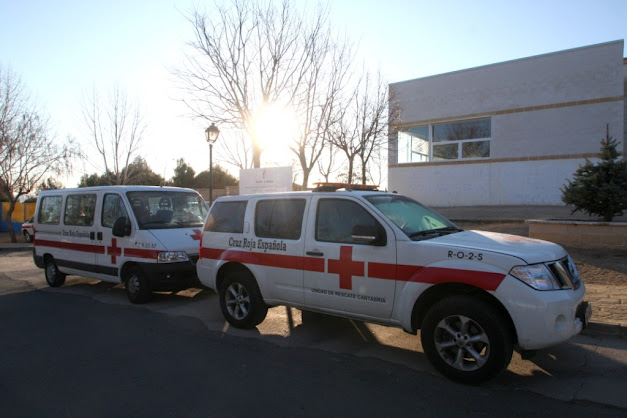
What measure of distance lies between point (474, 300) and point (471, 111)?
58.4ft

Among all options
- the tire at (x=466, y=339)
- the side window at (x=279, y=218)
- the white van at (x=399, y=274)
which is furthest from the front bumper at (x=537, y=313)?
the side window at (x=279, y=218)

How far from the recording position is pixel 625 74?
1833 cm

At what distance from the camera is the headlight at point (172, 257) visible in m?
7.48

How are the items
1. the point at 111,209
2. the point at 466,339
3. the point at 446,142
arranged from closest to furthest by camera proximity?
the point at 466,339, the point at 111,209, the point at 446,142

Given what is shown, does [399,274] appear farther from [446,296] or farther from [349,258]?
[349,258]

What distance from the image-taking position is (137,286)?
25.6 feet

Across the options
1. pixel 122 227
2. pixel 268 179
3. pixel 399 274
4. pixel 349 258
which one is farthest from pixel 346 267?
pixel 268 179

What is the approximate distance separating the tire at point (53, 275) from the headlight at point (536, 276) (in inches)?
366

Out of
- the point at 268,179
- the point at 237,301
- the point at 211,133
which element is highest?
the point at 211,133

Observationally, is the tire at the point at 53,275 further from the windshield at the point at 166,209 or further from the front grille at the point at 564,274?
the front grille at the point at 564,274

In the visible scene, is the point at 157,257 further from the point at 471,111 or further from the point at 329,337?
the point at 471,111

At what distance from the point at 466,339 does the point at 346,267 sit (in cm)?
146

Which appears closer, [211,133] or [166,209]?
[166,209]

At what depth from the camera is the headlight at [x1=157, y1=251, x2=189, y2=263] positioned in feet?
24.5
